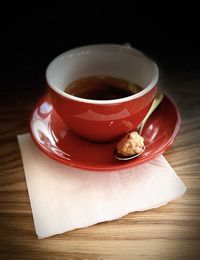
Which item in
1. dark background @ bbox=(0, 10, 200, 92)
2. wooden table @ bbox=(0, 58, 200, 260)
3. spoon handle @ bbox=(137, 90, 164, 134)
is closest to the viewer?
wooden table @ bbox=(0, 58, 200, 260)

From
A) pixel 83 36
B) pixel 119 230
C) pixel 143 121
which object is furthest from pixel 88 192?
pixel 83 36

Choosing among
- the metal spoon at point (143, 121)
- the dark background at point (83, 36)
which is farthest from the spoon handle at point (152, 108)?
the dark background at point (83, 36)

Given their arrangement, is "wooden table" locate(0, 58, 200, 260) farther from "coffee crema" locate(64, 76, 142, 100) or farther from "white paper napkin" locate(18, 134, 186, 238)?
"coffee crema" locate(64, 76, 142, 100)

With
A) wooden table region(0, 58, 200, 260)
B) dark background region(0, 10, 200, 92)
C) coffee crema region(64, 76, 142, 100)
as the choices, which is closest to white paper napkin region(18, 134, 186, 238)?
wooden table region(0, 58, 200, 260)

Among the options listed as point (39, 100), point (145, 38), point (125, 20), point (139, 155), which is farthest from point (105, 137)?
point (125, 20)

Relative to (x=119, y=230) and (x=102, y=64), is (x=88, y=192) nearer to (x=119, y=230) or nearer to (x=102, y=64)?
(x=119, y=230)
